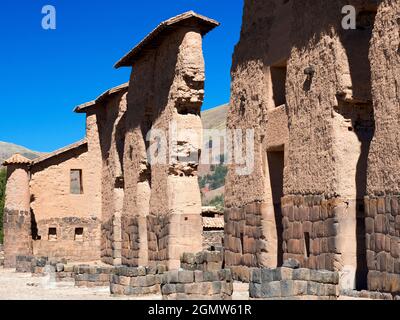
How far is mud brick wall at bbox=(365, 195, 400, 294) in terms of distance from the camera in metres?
11.7

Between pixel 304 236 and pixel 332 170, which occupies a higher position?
pixel 332 170

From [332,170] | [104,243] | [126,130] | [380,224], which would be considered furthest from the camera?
[104,243]

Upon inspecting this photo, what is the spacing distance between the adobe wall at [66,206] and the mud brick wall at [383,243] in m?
18.6

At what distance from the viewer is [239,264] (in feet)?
57.5

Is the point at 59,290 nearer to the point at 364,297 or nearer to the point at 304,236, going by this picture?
the point at 304,236

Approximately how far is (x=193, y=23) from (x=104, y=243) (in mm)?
12344

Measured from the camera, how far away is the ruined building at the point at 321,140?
1214cm

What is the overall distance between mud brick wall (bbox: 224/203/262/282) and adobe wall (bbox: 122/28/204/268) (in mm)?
1017

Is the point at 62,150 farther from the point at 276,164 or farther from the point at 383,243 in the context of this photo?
the point at 383,243

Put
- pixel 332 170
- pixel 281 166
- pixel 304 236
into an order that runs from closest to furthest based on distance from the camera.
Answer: pixel 332 170, pixel 304 236, pixel 281 166

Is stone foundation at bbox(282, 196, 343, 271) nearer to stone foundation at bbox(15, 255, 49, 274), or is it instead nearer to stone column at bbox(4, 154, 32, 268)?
stone foundation at bbox(15, 255, 49, 274)

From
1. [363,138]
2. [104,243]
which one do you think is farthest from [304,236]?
[104,243]

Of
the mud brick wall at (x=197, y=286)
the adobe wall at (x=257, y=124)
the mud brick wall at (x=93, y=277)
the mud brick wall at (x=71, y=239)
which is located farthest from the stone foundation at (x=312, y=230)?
the mud brick wall at (x=71, y=239)

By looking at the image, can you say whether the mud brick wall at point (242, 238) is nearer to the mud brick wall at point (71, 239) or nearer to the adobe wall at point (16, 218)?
the mud brick wall at point (71, 239)
